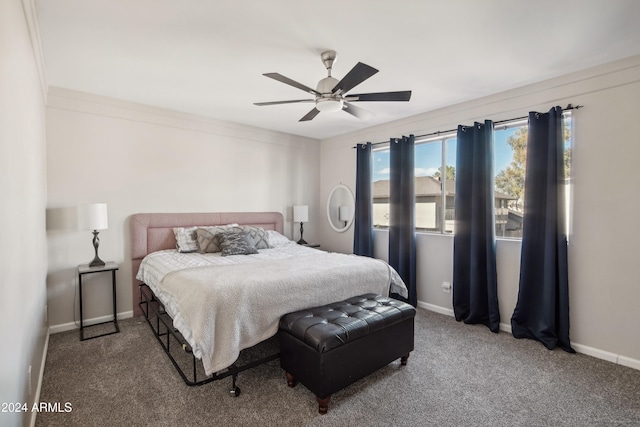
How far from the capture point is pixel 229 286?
2303 mm

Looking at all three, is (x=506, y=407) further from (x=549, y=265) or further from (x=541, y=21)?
(x=541, y=21)

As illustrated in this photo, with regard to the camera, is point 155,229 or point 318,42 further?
point 155,229

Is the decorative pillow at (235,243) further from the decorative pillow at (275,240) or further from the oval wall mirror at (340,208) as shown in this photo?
the oval wall mirror at (340,208)

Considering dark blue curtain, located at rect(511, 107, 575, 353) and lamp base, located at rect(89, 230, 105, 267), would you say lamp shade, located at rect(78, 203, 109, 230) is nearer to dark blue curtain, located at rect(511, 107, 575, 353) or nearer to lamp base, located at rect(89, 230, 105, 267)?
lamp base, located at rect(89, 230, 105, 267)

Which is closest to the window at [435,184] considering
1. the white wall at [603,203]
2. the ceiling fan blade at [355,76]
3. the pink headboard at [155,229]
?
the white wall at [603,203]

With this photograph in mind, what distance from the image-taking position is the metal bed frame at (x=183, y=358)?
2279 mm

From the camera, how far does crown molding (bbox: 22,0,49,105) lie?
1.92 metres

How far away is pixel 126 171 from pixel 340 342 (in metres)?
3.33

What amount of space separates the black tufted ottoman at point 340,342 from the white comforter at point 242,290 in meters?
0.17

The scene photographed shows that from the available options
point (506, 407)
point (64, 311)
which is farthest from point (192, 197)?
point (506, 407)

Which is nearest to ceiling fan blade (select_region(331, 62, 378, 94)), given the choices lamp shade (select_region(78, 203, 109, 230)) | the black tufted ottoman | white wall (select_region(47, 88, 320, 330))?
the black tufted ottoman

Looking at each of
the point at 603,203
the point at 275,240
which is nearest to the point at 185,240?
the point at 275,240

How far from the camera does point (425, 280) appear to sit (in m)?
4.28

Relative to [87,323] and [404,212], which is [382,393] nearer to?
[404,212]
